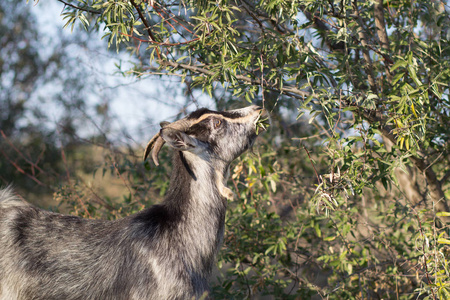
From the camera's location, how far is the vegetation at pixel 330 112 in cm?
377

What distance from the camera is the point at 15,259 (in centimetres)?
355

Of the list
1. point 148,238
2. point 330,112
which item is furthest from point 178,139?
point 330,112

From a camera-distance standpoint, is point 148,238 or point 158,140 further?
point 158,140

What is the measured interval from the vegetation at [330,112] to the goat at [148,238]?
55 cm

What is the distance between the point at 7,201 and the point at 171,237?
158 centimetres

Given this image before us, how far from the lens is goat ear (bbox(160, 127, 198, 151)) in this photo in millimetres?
3516

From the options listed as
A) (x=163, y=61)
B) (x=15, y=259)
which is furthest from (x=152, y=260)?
(x=163, y=61)

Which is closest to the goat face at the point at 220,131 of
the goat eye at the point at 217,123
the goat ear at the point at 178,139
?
the goat eye at the point at 217,123

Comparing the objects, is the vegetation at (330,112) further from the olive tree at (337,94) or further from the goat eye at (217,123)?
the goat eye at (217,123)

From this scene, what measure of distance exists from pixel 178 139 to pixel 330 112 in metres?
1.27

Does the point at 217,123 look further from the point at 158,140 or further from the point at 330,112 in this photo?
the point at 330,112

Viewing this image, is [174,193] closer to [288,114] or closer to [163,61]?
[163,61]

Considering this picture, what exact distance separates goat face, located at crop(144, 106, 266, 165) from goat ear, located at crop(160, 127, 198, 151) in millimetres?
190

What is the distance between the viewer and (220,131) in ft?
13.2
